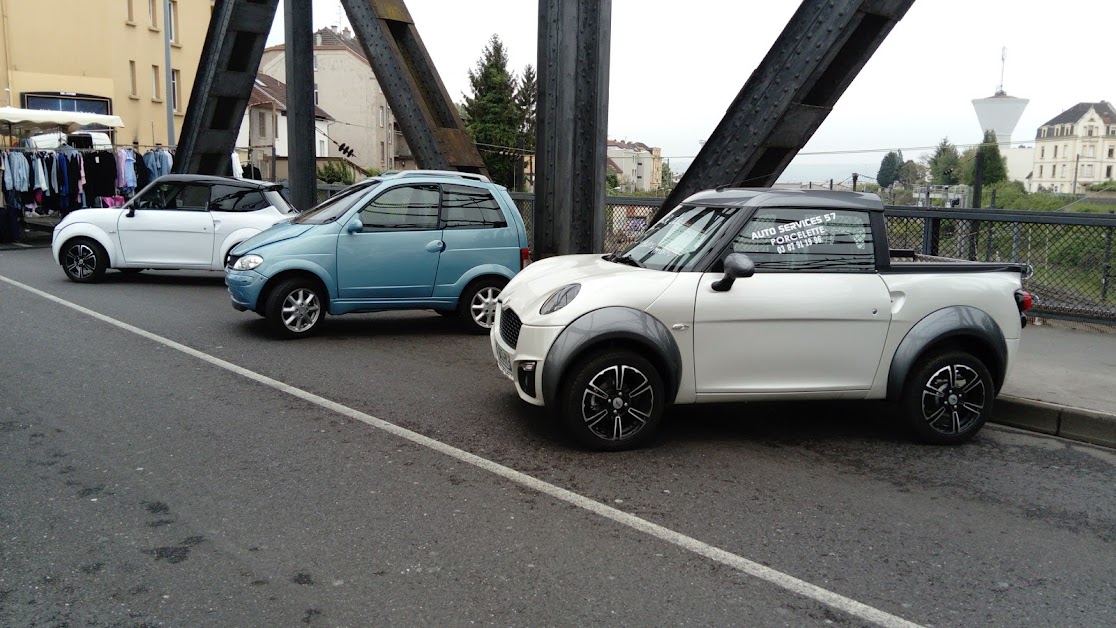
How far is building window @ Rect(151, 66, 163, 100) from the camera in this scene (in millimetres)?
43938

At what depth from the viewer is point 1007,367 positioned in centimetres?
647

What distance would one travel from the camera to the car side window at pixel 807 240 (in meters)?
6.32

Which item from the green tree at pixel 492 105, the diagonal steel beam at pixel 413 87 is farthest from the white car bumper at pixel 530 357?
the green tree at pixel 492 105

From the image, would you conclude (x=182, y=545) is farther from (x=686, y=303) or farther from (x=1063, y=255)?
(x=1063, y=255)

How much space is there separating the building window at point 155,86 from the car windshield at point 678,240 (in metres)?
42.7

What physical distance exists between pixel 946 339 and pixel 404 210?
5.80m

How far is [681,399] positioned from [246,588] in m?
3.17

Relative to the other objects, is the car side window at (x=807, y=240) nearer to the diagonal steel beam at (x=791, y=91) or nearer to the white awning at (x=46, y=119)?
Answer: the diagonal steel beam at (x=791, y=91)

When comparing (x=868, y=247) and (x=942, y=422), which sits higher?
(x=868, y=247)

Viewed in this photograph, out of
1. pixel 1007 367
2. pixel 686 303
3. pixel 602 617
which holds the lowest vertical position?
pixel 602 617

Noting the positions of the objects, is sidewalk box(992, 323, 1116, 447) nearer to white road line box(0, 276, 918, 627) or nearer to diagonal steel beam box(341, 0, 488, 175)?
white road line box(0, 276, 918, 627)

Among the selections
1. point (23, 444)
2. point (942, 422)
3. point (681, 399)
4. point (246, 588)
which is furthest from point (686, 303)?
point (23, 444)

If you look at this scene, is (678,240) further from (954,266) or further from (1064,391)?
(1064,391)

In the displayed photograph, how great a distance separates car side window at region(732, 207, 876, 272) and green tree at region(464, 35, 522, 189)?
251 ft
